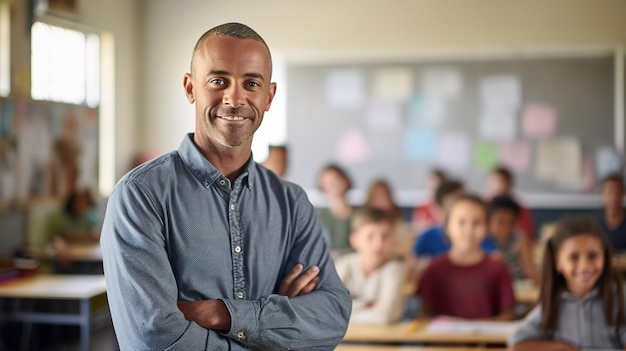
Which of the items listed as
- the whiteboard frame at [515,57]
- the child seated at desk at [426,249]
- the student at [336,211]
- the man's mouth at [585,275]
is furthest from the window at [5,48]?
the man's mouth at [585,275]

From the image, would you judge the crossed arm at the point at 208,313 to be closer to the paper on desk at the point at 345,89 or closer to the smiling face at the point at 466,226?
the smiling face at the point at 466,226

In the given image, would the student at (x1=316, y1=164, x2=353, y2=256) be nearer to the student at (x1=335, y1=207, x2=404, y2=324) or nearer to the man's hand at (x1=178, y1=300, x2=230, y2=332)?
the student at (x1=335, y1=207, x2=404, y2=324)

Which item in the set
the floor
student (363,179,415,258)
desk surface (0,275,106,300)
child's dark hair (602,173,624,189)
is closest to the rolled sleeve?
desk surface (0,275,106,300)

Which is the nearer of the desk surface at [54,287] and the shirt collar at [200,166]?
the shirt collar at [200,166]

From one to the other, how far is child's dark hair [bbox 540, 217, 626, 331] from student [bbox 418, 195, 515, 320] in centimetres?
94

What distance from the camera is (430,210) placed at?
693 centimetres

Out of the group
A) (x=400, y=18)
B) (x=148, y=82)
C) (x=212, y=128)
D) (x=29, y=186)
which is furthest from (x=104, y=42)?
(x=212, y=128)

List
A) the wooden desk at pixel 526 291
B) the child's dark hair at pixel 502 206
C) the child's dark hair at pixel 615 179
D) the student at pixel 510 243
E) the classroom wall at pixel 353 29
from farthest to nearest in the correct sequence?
the classroom wall at pixel 353 29, the child's dark hair at pixel 615 179, the child's dark hair at pixel 502 206, the student at pixel 510 243, the wooden desk at pixel 526 291

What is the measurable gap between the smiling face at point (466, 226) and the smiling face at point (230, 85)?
8.68 ft

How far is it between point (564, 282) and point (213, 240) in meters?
1.86

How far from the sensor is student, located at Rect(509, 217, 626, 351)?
9.76ft

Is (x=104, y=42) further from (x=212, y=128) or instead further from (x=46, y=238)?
(x=212, y=128)

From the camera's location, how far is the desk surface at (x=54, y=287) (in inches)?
175

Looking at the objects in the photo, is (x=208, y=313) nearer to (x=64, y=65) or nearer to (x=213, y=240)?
(x=213, y=240)
